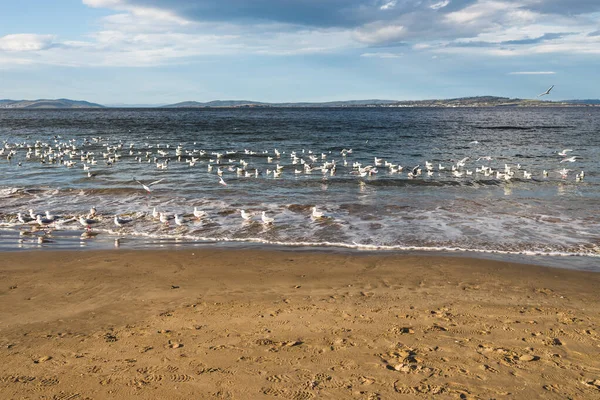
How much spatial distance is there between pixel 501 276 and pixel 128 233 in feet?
34.4

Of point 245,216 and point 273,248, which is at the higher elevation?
point 245,216

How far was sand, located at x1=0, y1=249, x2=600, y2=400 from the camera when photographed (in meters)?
5.92

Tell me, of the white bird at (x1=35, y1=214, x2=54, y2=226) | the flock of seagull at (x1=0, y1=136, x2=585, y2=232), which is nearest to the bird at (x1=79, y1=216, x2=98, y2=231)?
the flock of seagull at (x1=0, y1=136, x2=585, y2=232)

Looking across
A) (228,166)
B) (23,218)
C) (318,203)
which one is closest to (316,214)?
(318,203)

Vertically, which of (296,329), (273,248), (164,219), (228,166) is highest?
(228,166)

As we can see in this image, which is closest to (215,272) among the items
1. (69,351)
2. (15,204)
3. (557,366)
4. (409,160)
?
(69,351)

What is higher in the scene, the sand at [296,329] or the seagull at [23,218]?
the seagull at [23,218]

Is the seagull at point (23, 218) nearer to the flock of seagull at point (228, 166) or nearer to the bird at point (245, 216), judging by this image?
the flock of seagull at point (228, 166)

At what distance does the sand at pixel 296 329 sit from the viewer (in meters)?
5.92

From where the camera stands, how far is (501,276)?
1040cm

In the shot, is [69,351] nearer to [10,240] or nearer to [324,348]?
[324,348]

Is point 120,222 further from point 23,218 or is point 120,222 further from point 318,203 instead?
point 318,203

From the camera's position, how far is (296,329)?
24.6 feet

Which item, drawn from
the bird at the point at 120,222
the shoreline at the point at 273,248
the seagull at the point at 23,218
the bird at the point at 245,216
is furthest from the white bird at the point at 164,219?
the seagull at the point at 23,218
